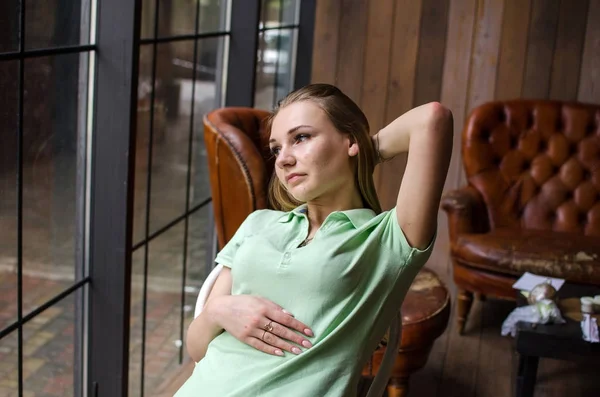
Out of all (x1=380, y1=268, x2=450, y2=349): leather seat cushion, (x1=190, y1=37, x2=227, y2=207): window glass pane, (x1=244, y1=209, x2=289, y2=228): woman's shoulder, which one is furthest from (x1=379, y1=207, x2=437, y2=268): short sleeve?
(x1=190, y1=37, x2=227, y2=207): window glass pane

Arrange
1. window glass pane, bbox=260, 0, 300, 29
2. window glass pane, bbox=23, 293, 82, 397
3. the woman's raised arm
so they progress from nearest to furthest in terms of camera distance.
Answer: the woman's raised arm
window glass pane, bbox=23, 293, 82, 397
window glass pane, bbox=260, 0, 300, 29

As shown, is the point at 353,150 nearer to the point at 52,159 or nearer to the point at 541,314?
the point at 52,159

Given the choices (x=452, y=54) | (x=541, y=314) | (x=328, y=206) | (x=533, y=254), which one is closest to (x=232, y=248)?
(x=328, y=206)

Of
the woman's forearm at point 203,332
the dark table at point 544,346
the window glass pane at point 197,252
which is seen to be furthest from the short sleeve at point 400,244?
the window glass pane at point 197,252

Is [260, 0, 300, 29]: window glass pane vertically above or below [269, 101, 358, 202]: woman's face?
above

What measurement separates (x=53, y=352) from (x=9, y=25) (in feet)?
3.19

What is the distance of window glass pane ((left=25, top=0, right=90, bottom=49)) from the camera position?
1982 millimetres

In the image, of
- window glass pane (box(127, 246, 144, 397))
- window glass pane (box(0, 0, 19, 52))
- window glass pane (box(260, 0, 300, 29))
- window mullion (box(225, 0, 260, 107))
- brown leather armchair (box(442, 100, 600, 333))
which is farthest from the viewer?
window glass pane (box(260, 0, 300, 29))

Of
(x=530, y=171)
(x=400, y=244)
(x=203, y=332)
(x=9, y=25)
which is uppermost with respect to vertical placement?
(x=9, y=25)

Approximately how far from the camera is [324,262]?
4.30 feet

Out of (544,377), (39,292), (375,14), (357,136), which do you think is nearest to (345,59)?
(375,14)

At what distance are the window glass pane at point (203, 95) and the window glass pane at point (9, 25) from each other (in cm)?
141

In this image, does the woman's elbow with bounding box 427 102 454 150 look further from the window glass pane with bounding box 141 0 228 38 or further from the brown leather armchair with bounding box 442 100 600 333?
the brown leather armchair with bounding box 442 100 600 333

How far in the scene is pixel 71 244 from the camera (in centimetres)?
237
